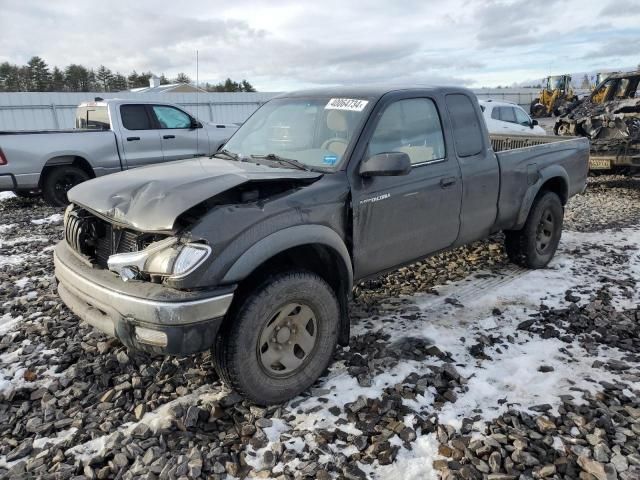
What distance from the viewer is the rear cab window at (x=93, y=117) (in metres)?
9.42

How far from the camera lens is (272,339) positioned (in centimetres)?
300

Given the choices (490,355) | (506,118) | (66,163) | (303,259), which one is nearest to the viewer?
(303,259)

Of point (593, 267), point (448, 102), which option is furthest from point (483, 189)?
point (593, 267)

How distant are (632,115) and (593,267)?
6.26m

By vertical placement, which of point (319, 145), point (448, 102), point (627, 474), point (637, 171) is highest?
point (448, 102)

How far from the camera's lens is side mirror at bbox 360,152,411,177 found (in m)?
3.17

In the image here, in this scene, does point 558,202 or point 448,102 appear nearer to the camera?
point 448,102

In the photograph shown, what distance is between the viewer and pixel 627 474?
8.00 ft

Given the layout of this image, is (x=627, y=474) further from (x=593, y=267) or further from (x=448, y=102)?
(x=593, y=267)

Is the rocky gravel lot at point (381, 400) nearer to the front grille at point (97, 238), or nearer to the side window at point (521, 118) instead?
the front grille at point (97, 238)

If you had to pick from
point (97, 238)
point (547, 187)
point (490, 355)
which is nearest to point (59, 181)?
point (97, 238)

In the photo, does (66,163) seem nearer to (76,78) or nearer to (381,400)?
(381,400)

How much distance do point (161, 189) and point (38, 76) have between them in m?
57.0

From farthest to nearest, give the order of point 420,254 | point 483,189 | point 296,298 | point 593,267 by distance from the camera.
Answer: point 593,267, point 483,189, point 420,254, point 296,298
